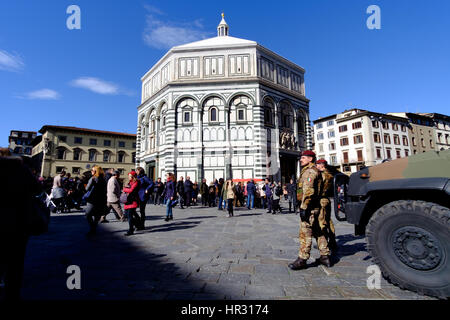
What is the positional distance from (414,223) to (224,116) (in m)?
19.9

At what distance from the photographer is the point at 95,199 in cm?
582

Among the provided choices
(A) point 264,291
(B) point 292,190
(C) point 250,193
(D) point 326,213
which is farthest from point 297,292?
(C) point 250,193

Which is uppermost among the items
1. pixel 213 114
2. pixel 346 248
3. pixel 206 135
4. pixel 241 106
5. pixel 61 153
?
pixel 241 106

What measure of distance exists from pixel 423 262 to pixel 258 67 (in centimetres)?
2262

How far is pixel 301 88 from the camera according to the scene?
88.5 ft

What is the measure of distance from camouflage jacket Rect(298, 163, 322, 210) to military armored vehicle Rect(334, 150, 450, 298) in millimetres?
685

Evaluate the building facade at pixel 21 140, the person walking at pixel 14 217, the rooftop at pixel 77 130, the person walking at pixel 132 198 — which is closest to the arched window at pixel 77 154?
the rooftop at pixel 77 130

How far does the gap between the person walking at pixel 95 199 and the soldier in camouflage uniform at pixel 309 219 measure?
484 cm

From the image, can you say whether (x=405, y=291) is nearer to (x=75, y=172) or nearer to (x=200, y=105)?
(x=200, y=105)

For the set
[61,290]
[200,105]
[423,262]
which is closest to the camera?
[423,262]

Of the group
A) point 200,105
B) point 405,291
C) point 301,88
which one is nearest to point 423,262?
point 405,291

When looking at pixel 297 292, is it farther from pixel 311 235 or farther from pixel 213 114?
pixel 213 114

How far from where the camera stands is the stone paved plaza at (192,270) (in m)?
2.42
